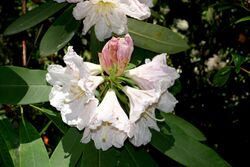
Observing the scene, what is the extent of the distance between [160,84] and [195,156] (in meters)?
0.25

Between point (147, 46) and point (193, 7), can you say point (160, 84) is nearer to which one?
point (147, 46)

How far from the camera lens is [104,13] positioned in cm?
128

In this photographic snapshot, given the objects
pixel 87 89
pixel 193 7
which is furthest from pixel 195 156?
pixel 193 7

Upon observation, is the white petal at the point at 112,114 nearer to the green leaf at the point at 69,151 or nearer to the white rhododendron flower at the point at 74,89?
the white rhododendron flower at the point at 74,89

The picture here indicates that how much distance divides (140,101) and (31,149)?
0.35 m

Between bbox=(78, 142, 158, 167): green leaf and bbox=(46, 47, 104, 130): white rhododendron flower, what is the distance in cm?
12

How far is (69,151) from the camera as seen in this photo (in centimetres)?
121

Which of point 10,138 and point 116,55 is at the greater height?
point 116,55

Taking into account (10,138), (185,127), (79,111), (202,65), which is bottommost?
(202,65)

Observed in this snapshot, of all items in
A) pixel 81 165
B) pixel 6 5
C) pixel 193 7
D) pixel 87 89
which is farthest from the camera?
pixel 193 7

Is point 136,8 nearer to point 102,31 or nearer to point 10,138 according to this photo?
point 102,31

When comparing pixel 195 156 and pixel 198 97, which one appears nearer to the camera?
pixel 195 156

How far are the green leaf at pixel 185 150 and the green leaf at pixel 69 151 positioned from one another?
7.9 inches

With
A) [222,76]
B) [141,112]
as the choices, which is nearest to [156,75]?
[141,112]
